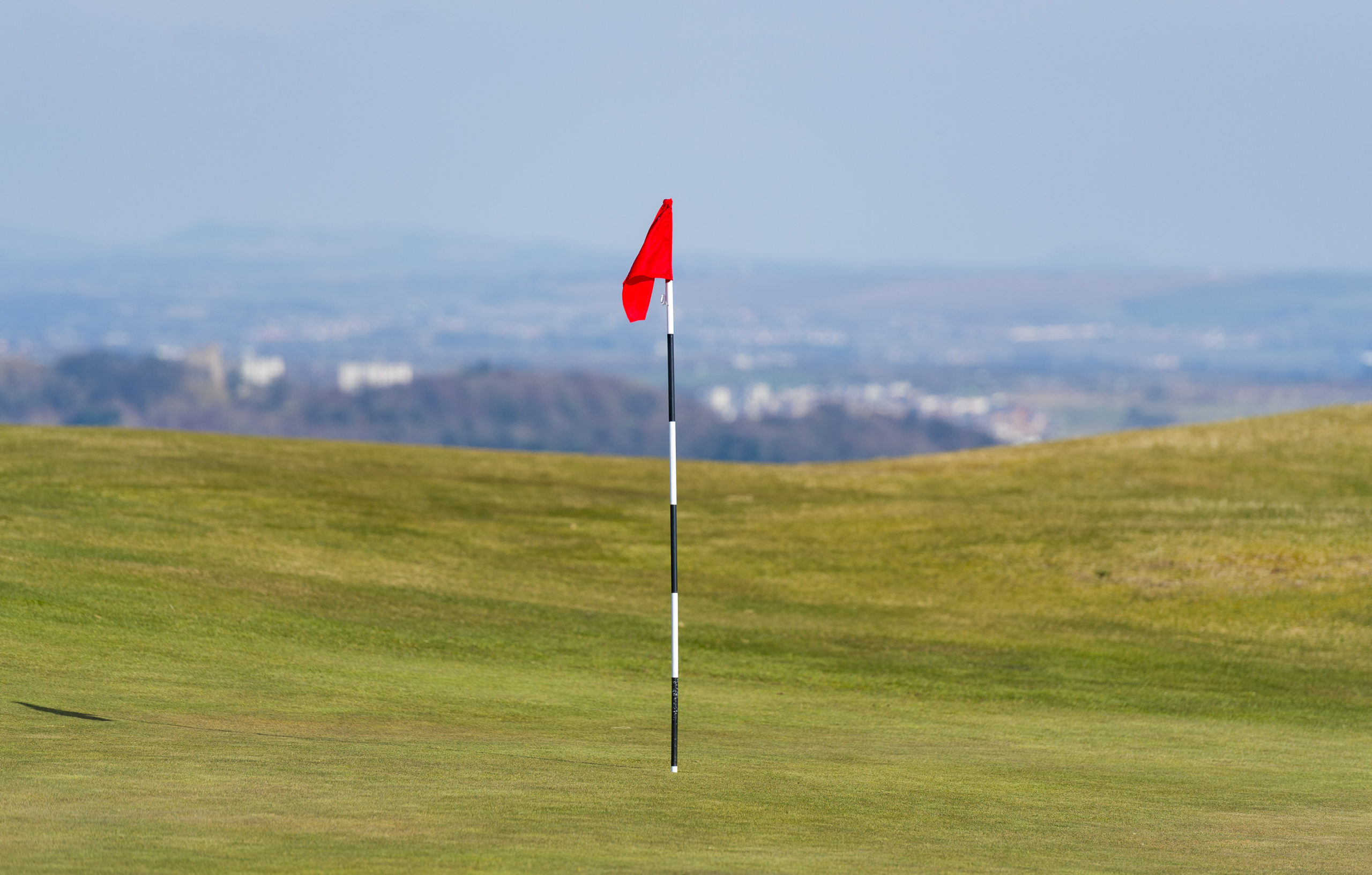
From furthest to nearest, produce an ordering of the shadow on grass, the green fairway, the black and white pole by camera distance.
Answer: the shadow on grass → the black and white pole → the green fairway

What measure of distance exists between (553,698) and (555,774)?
553cm

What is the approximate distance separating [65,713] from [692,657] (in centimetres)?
958

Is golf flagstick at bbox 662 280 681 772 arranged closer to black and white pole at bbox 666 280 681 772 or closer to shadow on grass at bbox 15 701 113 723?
black and white pole at bbox 666 280 681 772

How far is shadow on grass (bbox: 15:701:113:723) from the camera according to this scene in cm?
1489

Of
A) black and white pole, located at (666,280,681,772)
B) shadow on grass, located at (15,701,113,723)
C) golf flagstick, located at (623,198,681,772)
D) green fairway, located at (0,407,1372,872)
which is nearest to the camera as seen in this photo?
green fairway, located at (0,407,1372,872)

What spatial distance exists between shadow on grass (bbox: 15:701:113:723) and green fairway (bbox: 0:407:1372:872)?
95mm

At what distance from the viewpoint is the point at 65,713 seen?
1506 centimetres

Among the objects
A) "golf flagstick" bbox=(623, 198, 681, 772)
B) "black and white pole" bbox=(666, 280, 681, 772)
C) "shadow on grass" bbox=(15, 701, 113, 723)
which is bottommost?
"shadow on grass" bbox=(15, 701, 113, 723)

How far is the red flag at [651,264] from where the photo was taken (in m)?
14.6

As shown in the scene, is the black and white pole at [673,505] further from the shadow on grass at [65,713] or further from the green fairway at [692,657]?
the shadow on grass at [65,713]

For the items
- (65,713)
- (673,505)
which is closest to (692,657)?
(673,505)

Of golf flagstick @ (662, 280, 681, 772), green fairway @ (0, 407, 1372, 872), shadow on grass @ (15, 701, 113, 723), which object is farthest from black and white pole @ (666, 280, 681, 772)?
shadow on grass @ (15, 701, 113, 723)

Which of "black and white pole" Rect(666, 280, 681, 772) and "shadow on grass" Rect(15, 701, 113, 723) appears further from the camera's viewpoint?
"shadow on grass" Rect(15, 701, 113, 723)

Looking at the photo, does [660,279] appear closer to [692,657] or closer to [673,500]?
[673,500]
